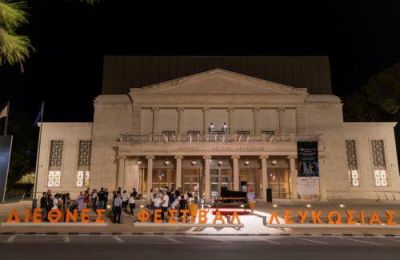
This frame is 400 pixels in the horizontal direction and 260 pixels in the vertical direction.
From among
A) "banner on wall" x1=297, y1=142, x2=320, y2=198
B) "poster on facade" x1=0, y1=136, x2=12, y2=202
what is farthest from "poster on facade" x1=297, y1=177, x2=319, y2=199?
"poster on facade" x1=0, y1=136, x2=12, y2=202

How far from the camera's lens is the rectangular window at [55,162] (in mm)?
43094

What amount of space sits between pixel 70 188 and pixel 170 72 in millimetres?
20253

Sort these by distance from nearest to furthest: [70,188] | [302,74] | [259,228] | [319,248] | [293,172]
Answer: [319,248], [259,228], [293,172], [70,188], [302,74]

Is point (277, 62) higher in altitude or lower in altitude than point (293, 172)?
higher

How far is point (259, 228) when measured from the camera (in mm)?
19375

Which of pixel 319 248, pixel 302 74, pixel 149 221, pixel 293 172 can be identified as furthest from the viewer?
pixel 302 74

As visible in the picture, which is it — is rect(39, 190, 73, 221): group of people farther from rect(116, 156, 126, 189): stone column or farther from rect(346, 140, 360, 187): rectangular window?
rect(346, 140, 360, 187): rectangular window

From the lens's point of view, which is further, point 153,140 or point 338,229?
point 153,140

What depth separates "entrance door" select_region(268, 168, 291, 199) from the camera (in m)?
40.4

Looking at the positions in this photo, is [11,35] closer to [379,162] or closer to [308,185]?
[308,185]

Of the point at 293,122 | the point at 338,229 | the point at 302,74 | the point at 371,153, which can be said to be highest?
the point at 302,74

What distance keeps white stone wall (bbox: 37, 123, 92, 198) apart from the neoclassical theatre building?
0.12 m

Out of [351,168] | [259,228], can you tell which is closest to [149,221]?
[259,228]

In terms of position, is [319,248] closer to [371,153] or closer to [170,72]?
[371,153]
